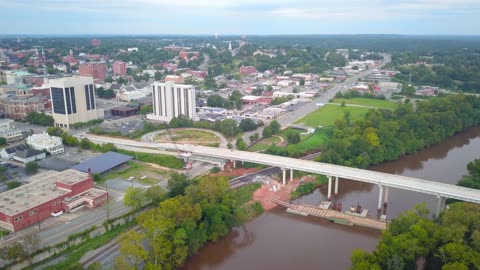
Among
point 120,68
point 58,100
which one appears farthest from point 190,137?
point 120,68

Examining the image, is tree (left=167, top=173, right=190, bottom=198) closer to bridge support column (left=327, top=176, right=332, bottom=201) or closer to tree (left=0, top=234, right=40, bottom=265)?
tree (left=0, top=234, right=40, bottom=265)

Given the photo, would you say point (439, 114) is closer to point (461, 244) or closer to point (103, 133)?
point (461, 244)

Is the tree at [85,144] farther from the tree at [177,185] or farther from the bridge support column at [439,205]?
the bridge support column at [439,205]

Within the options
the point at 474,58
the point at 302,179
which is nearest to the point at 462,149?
the point at 302,179

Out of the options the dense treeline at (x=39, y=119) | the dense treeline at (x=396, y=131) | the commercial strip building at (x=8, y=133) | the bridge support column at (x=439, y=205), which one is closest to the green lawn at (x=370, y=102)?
the dense treeline at (x=396, y=131)

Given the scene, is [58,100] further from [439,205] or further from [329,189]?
[439,205]

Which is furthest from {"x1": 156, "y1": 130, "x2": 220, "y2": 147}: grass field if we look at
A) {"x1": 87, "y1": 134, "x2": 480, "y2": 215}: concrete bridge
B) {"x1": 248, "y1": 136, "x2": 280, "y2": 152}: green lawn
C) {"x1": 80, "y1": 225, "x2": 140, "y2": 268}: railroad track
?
{"x1": 80, "y1": 225, "x2": 140, "y2": 268}: railroad track
